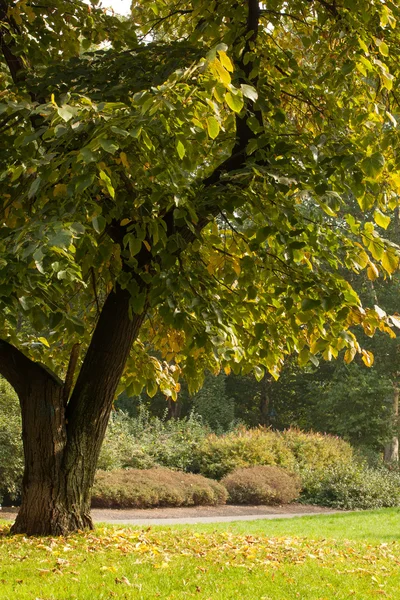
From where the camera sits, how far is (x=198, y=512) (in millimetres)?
13789

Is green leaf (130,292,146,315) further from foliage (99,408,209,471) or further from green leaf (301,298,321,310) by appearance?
foliage (99,408,209,471)

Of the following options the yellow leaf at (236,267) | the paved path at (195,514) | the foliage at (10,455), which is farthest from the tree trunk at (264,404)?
the yellow leaf at (236,267)

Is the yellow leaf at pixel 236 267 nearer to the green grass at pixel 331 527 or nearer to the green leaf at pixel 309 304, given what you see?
the green leaf at pixel 309 304

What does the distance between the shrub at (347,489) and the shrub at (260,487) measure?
0.77m

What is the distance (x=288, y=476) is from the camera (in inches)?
655

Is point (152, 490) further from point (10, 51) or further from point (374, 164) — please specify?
point (374, 164)

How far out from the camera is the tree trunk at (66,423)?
20.5 feet

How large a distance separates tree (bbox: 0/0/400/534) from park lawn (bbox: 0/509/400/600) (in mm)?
698

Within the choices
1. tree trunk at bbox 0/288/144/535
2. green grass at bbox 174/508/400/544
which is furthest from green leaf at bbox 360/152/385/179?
green grass at bbox 174/508/400/544

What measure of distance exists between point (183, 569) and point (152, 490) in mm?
8928

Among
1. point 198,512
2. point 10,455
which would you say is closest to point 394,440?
point 198,512

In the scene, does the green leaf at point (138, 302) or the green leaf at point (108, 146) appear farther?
the green leaf at point (138, 302)

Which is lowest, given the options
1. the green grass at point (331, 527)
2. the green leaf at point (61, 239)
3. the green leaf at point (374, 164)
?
the green grass at point (331, 527)

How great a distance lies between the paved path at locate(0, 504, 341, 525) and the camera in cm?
1187
